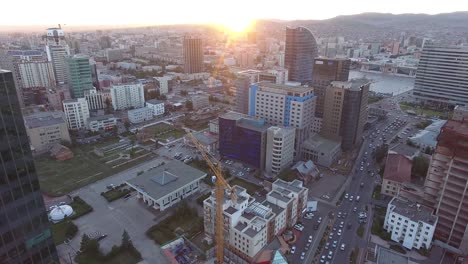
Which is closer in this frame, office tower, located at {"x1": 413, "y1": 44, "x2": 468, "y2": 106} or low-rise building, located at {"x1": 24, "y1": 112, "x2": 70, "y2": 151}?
low-rise building, located at {"x1": 24, "y1": 112, "x2": 70, "y2": 151}

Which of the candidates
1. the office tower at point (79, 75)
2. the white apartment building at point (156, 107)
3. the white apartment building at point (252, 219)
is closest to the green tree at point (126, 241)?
the white apartment building at point (252, 219)

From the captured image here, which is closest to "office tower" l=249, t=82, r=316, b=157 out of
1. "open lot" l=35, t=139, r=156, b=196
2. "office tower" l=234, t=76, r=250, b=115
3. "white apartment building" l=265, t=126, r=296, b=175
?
"white apartment building" l=265, t=126, r=296, b=175

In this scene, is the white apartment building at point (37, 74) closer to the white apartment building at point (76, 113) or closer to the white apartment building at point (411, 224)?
the white apartment building at point (76, 113)

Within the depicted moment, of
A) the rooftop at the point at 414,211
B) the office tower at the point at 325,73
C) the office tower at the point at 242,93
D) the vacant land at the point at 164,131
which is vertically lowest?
the vacant land at the point at 164,131

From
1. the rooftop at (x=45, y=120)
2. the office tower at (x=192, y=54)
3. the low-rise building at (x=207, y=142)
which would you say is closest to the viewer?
the low-rise building at (x=207, y=142)

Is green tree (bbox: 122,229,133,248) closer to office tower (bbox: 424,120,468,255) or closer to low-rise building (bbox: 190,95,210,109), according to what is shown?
office tower (bbox: 424,120,468,255)

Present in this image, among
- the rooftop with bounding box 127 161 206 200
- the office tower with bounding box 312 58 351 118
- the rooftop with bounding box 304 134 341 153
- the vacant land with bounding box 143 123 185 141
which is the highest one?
the office tower with bounding box 312 58 351 118

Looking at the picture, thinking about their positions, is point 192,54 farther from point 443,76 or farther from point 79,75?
point 443,76

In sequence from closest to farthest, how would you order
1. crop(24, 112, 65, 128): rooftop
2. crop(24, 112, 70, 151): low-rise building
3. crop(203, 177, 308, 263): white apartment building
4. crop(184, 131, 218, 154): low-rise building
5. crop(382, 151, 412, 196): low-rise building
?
crop(203, 177, 308, 263): white apartment building < crop(382, 151, 412, 196): low-rise building < crop(24, 112, 70, 151): low-rise building < crop(184, 131, 218, 154): low-rise building < crop(24, 112, 65, 128): rooftop
